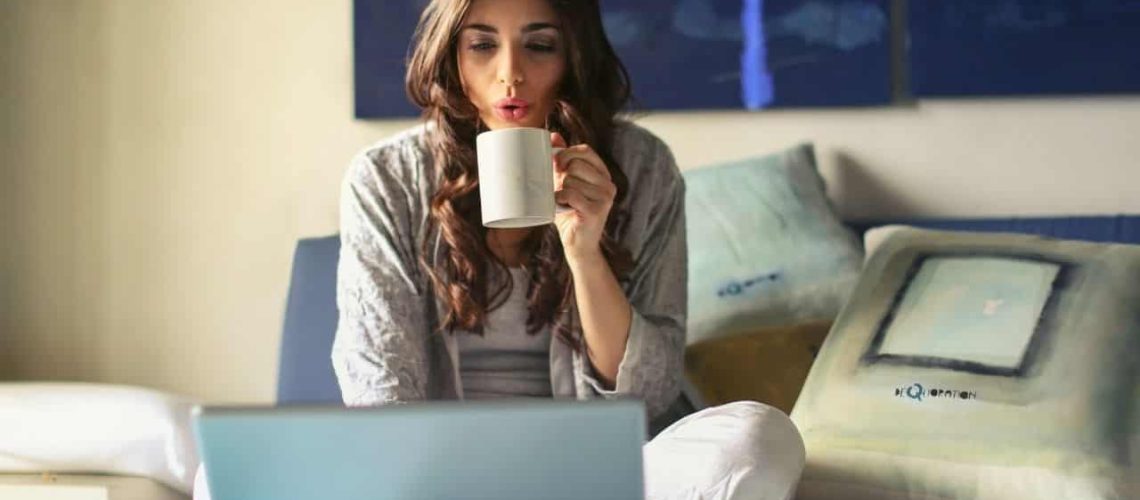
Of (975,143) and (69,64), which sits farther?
(69,64)

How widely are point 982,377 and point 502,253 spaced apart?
2.08 ft

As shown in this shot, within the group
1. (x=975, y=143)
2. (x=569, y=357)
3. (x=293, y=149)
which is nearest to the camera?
(x=569, y=357)

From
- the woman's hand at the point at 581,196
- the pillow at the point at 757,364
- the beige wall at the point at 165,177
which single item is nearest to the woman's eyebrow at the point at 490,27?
the woman's hand at the point at 581,196

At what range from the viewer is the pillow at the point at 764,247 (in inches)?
91.8

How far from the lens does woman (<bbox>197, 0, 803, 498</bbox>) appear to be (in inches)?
77.1

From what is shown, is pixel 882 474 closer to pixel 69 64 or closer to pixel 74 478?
pixel 74 478

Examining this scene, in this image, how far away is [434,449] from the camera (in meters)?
1.23

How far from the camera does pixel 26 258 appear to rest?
113 inches

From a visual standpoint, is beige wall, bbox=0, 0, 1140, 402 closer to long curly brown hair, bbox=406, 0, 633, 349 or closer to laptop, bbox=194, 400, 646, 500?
long curly brown hair, bbox=406, 0, 633, 349

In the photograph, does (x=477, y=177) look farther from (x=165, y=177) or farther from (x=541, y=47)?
(x=165, y=177)

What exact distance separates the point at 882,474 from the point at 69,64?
1.74m

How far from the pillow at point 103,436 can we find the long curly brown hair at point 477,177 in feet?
1.38

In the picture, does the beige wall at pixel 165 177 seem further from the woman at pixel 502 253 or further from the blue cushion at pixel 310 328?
the woman at pixel 502 253

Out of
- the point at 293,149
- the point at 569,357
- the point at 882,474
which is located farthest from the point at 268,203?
the point at 882,474
